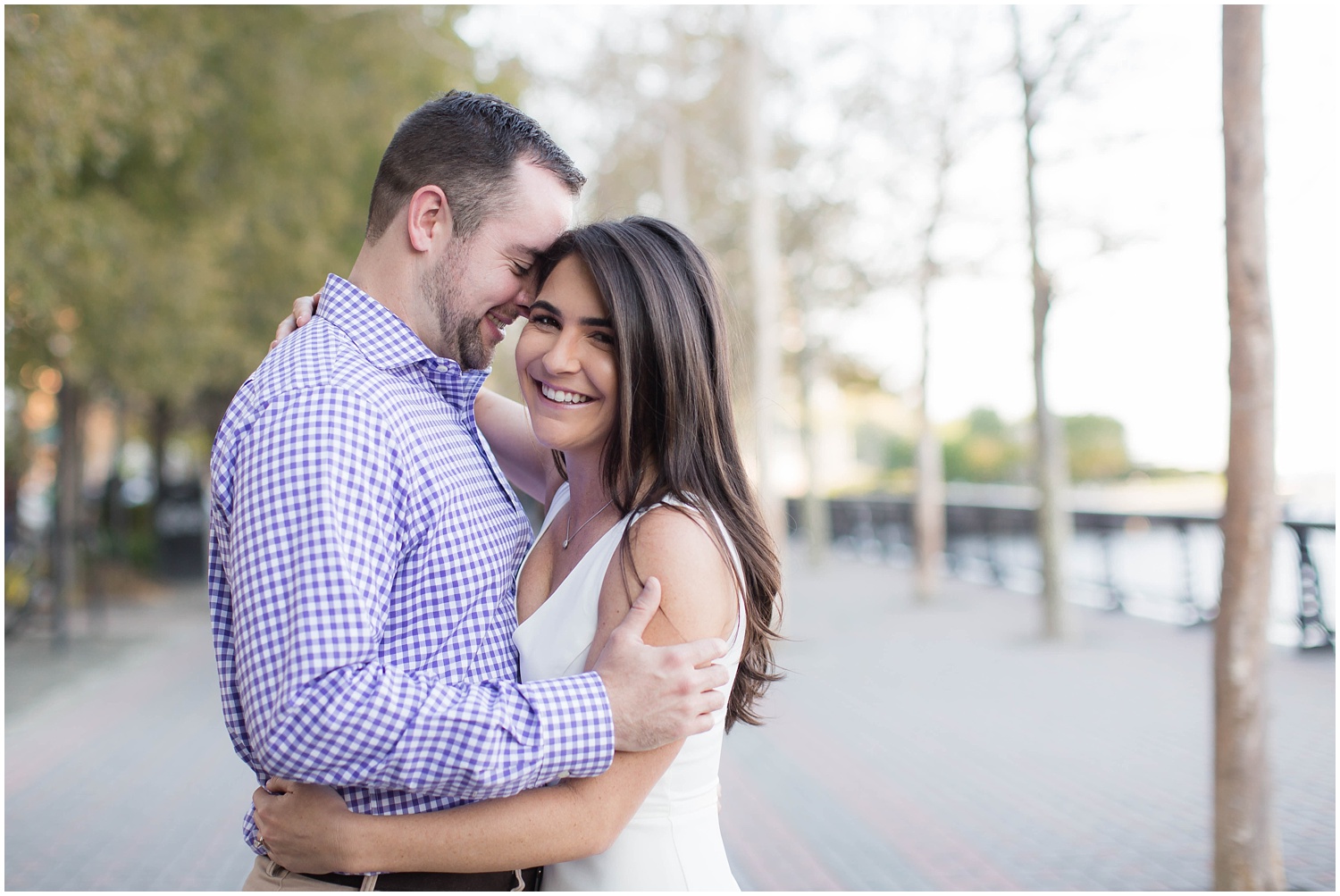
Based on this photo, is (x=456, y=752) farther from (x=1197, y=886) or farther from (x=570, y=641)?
(x=1197, y=886)

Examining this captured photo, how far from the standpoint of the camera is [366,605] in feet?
5.55

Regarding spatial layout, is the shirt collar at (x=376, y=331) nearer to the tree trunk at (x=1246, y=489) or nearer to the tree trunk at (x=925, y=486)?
the tree trunk at (x=1246, y=489)

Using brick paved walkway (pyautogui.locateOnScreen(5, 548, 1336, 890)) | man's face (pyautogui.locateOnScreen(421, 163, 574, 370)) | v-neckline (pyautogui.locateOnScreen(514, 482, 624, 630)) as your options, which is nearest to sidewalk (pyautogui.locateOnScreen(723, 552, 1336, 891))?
brick paved walkway (pyautogui.locateOnScreen(5, 548, 1336, 890))

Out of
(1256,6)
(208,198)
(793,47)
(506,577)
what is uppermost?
(793,47)

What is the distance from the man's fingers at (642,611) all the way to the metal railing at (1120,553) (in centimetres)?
925

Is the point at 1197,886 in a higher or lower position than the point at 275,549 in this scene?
lower

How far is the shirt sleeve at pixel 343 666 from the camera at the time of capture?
163cm

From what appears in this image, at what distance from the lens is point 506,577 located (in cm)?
212

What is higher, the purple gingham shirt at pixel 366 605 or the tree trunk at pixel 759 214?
the tree trunk at pixel 759 214

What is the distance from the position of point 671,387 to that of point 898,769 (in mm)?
5785

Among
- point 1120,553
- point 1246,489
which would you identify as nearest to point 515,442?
point 1246,489

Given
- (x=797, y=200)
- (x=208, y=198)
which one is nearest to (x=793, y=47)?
(x=797, y=200)

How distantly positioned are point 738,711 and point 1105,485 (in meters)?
26.2

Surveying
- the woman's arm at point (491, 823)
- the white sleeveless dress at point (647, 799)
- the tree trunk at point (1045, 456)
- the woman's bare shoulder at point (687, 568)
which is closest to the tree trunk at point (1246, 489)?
the white sleeveless dress at point (647, 799)
